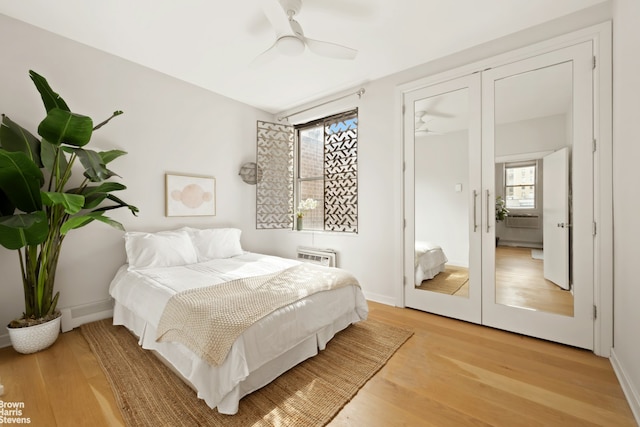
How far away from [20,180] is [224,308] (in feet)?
5.59

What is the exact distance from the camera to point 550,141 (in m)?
2.30

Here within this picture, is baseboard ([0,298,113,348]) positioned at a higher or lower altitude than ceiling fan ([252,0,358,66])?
lower

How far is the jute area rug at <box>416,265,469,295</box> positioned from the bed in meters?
0.88

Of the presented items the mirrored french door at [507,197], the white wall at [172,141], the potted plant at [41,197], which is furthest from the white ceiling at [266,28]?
the potted plant at [41,197]

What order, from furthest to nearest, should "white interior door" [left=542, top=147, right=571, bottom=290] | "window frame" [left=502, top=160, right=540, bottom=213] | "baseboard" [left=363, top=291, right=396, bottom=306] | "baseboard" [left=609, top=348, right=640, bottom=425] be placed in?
"baseboard" [left=363, top=291, right=396, bottom=306] < "window frame" [left=502, top=160, right=540, bottom=213] < "white interior door" [left=542, top=147, right=571, bottom=290] < "baseboard" [left=609, top=348, right=640, bottom=425]

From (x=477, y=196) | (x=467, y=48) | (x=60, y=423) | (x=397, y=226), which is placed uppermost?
(x=467, y=48)

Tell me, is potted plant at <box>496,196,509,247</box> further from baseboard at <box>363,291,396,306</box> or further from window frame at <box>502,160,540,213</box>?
baseboard at <box>363,291,396,306</box>

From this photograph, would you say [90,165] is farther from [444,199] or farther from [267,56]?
[444,199]

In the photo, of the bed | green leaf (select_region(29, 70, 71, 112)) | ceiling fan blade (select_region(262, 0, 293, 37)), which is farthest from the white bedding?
ceiling fan blade (select_region(262, 0, 293, 37))

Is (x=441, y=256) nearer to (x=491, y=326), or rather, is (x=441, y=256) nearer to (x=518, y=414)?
(x=491, y=326)

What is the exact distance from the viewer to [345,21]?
7.46 feet

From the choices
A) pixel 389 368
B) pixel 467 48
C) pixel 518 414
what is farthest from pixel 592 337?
pixel 467 48

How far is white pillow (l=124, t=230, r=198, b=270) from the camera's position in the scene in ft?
8.70

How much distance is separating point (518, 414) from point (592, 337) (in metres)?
1.23
